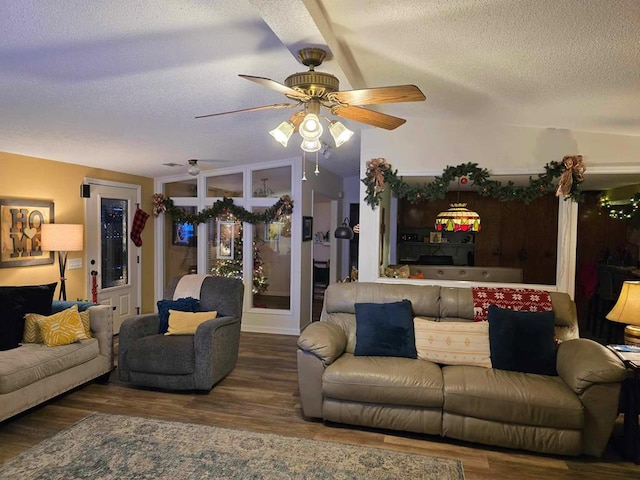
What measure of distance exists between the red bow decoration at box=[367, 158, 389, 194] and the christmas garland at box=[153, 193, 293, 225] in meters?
1.66

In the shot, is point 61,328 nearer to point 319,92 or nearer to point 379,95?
point 319,92

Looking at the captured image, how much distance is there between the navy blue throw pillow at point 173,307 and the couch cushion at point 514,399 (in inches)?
97.4

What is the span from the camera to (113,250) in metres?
5.46

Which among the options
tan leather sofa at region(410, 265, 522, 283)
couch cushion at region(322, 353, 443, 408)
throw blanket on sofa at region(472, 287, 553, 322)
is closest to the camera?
couch cushion at region(322, 353, 443, 408)

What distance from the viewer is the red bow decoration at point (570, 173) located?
12.4ft

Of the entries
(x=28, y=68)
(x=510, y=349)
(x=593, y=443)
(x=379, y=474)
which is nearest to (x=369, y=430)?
(x=379, y=474)

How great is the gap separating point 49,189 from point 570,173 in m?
5.18

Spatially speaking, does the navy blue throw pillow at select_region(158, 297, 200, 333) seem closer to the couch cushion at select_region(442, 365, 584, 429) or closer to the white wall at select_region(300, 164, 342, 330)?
the white wall at select_region(300, 164, 342, 330)

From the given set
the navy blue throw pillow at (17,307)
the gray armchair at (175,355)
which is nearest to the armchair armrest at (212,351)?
the gray armchair at (175,355)

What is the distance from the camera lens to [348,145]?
16.8 ft

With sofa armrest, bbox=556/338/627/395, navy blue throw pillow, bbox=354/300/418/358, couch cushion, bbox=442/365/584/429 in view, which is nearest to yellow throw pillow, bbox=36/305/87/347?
navy blue throw pillow, bbox=354/300/418/358

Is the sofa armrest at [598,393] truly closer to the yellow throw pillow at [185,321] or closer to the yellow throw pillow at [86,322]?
the yellow throw pillow at [185,321]

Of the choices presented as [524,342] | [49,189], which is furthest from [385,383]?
[49,189]

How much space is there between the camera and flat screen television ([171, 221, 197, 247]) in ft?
20.5
